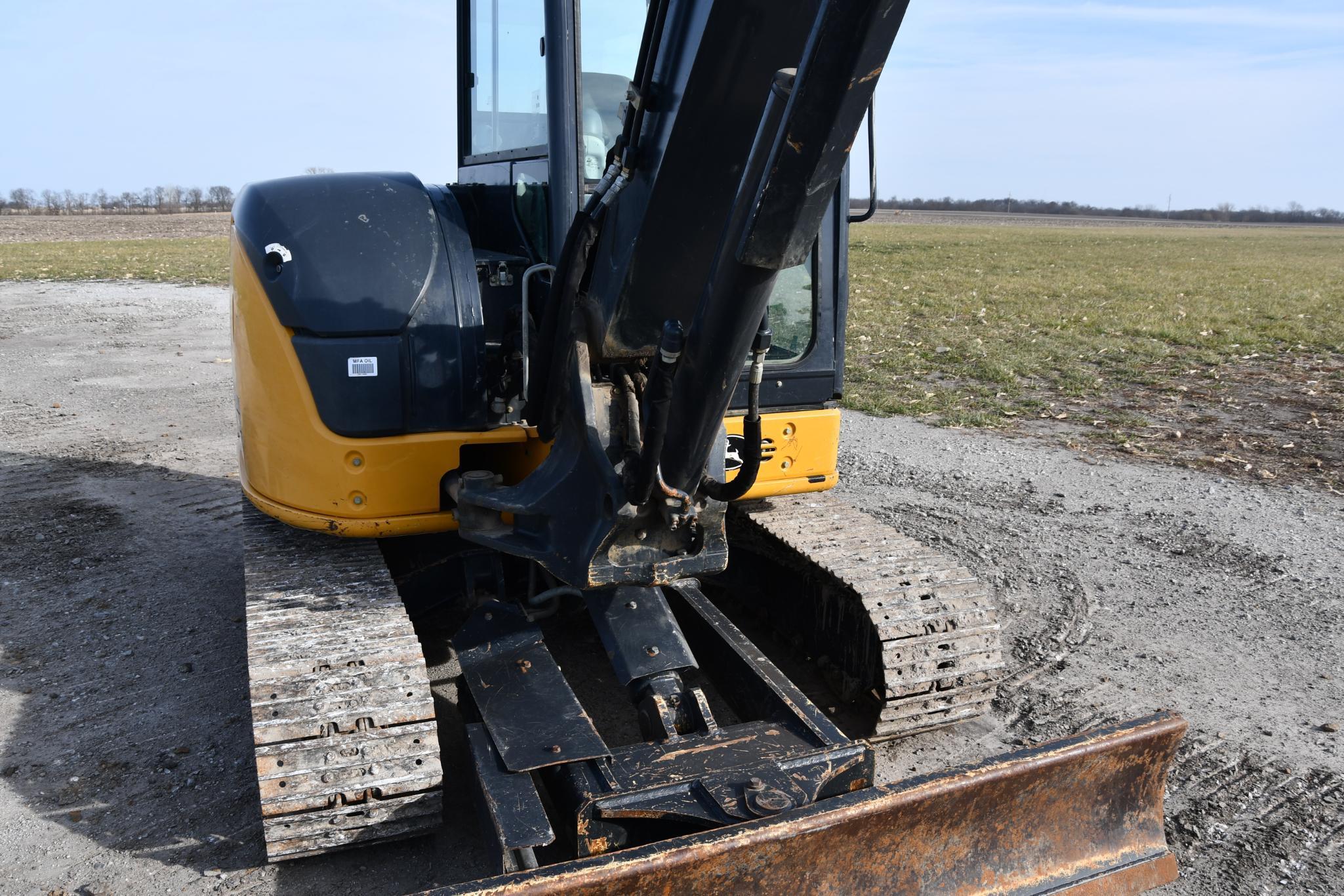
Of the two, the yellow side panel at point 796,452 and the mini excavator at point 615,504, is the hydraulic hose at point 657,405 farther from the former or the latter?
the yellow side panel at point 796,452

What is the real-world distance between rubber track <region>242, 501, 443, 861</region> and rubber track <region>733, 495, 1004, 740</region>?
1.57m

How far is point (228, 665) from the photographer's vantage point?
4.59 metres

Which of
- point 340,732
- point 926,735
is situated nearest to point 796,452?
point 926,735

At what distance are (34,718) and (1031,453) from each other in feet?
21.3

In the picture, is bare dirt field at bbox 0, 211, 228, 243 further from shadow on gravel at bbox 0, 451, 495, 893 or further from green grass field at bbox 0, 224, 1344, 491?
shadow on gravel at bbox 0, 451, 495, 893

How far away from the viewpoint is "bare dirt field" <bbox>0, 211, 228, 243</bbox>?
35312 mm

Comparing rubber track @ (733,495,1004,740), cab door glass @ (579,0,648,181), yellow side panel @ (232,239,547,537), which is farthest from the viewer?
rubber track @ (733,495,1004,740)

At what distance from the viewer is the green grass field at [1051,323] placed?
10477 millimetres

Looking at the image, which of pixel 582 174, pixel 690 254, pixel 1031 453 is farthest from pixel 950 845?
pixel 1031 453

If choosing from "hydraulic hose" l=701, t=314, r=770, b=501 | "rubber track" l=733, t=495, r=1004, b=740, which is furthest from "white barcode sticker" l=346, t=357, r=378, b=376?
"rubber track" l=733, t=495, r=1004, b=740

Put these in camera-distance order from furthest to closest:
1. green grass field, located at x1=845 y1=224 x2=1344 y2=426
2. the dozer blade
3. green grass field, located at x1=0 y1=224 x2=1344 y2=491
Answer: green grass field, located at x1=845 y1=224 x2=1344 y2=426 → green grass field, located at x1=0 y1=224 x2=1344 y2=491 → the dozer blade

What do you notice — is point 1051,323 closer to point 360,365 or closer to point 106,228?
point 360,365

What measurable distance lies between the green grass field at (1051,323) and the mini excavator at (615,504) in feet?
18.0

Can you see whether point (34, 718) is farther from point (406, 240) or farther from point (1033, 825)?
point (1033, 825)
